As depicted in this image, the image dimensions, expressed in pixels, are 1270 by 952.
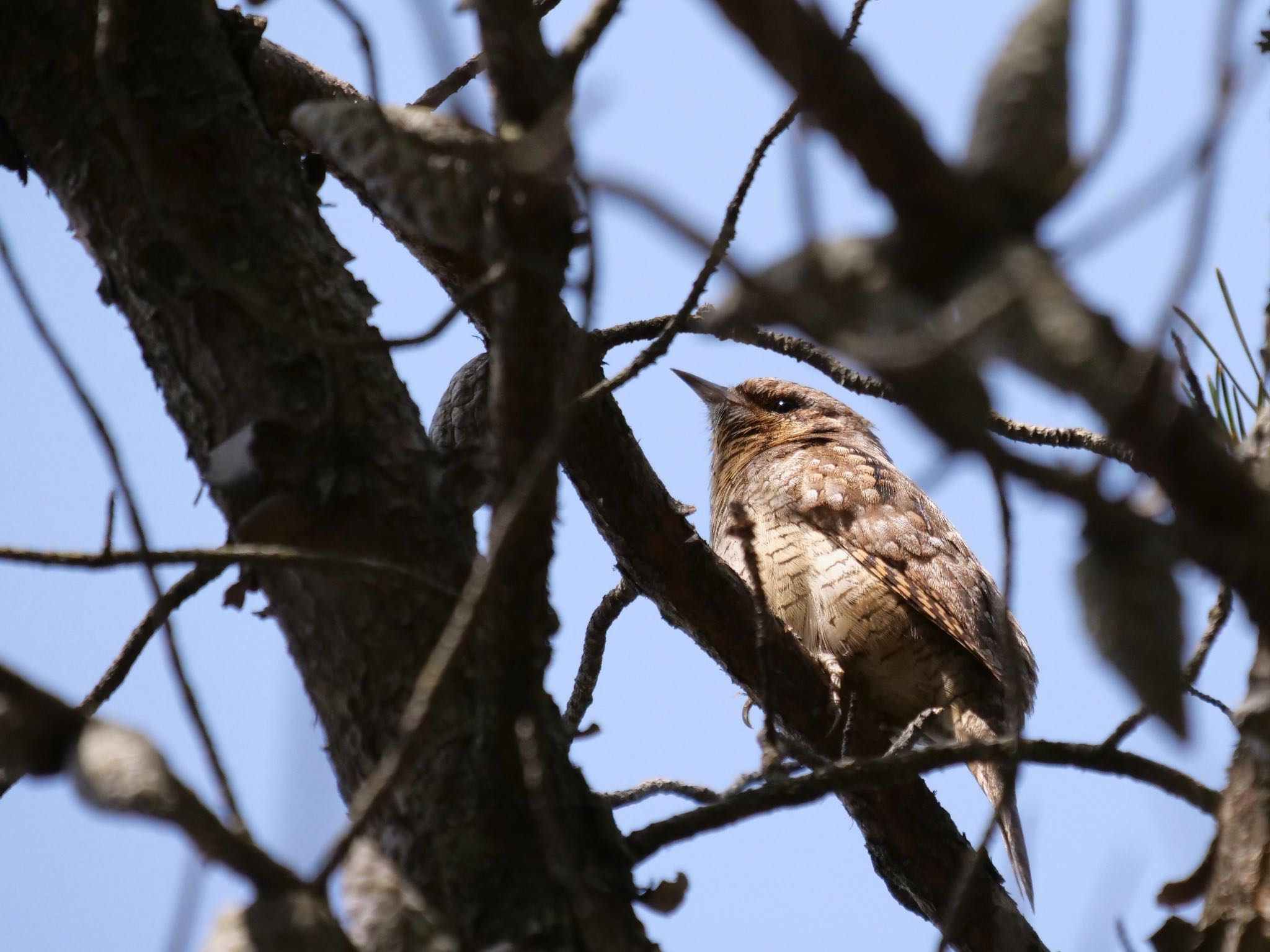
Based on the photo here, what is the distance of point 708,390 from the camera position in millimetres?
6551

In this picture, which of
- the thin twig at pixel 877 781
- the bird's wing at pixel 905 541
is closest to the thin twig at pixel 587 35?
the thin twig at pixel 877 781

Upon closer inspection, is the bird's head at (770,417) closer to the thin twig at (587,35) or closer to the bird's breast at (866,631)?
the bird's breast at (866,631)

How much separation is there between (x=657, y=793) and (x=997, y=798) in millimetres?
1743

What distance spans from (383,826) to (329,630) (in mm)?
306

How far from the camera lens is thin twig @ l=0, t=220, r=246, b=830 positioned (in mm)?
1421

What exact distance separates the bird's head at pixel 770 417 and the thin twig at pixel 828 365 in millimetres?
2372

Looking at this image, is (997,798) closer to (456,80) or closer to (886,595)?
(886,595)

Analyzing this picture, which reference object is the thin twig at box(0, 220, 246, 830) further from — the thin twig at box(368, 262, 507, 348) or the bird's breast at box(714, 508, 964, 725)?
the bird's breast at box(714, 508, 964, 725)

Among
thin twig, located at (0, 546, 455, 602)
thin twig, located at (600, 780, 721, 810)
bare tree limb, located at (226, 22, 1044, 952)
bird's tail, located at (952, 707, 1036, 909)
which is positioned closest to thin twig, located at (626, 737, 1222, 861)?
thin twig, located at (600, 780, 721, 810)

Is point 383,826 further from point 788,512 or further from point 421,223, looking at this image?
point 788,512

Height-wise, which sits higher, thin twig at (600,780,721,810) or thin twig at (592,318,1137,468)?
thin twig at (592,318,1137,468)

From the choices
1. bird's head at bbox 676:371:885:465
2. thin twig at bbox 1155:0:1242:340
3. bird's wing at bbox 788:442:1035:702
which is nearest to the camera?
thin twig at bbox 1155:0:1242:340

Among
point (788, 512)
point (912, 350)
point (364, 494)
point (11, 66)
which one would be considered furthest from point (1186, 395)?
point (788, 512)

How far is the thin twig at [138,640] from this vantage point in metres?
2.09
